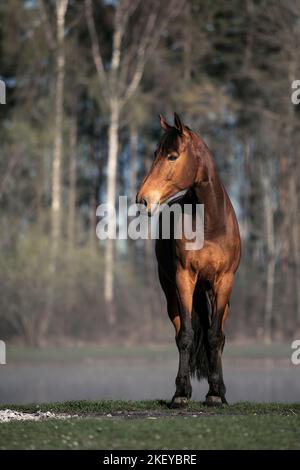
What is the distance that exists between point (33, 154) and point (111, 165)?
10.6 feet

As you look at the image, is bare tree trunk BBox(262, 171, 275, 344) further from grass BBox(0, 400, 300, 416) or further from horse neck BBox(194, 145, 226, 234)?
horse neck BBox(194, 145, 226, 234)

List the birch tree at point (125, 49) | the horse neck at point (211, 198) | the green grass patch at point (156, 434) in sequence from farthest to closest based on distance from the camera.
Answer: the birch tree at point (125, 49)
the horse neck at point (211, 198)
the green grass patch at point (156, 434)

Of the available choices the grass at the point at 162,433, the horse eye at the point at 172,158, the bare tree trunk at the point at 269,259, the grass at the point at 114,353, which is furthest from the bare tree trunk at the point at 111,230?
the grass at the point at 162,433

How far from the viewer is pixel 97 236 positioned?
43.6 meters

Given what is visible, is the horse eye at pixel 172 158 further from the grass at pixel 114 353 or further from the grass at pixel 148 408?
the grass at pixel 114 353

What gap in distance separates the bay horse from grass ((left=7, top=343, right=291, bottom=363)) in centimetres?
1893

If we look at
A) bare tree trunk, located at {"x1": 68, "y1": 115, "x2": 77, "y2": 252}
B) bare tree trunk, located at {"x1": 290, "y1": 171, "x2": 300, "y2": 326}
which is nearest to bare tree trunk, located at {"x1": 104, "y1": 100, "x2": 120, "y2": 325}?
bare tree trunk, located at {"x1": 68, "y1": 115, "x2": 77, "y2": 252}

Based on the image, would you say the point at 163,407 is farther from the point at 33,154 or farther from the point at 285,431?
the point at 33,154

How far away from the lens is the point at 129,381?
23.4 m

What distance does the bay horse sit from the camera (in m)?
10.1

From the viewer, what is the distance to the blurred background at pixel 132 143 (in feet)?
115

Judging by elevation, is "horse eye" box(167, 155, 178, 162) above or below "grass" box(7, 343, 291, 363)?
above

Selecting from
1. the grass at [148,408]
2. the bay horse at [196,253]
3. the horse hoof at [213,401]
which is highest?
the bay horse at [196,253]
